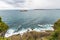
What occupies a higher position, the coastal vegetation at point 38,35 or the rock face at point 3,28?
the rock face at point 3,28

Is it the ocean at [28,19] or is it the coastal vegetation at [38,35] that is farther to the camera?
the ocean at [28,19]

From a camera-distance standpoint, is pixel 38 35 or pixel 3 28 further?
pixel 3 28

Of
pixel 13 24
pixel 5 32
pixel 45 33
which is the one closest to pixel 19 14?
pixel 13 24

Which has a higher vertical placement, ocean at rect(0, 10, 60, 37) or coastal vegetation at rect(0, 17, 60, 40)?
ocean at rect(0, 10, 60, 37)

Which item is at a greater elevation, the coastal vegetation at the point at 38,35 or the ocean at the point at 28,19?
the ocean at the point at 28,19

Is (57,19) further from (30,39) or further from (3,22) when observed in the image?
(3,22)

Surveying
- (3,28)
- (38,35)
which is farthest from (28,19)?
(3,28)

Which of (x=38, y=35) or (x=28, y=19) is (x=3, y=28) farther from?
→ (x=38, y=35)

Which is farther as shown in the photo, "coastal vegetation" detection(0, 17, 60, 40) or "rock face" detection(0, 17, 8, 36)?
"rock face" detection(0, 17, 8, 36)
